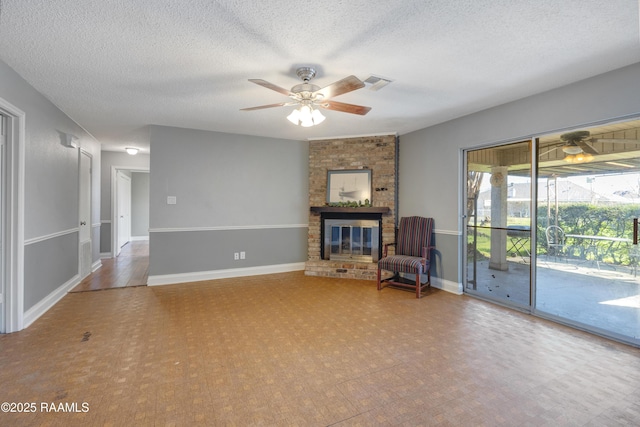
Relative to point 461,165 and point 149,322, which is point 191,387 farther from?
point 461,165

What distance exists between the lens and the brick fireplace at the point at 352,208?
5.10 meters

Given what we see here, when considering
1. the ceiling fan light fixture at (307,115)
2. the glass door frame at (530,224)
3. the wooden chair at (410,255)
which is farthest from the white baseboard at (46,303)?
the glass door frame at (530,224)

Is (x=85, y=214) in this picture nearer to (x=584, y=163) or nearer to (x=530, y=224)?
(x=530, y=224)

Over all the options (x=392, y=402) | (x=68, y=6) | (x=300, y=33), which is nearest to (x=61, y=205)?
(x=68, y=6)

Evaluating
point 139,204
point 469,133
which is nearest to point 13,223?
point 469,133

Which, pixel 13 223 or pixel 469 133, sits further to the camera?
pixel 469 133

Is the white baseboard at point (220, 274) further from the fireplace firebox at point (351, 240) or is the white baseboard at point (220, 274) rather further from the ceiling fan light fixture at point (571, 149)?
the ceiling fan light fixture at point (571, 149)

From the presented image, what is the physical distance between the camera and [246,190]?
525cm

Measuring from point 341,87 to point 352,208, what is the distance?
9.60 feet

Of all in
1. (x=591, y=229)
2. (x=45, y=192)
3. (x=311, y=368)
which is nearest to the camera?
(x=311, y=368)

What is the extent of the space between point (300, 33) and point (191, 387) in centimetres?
254

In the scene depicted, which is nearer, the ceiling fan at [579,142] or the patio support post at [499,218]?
the ceiling fan at [579,142]

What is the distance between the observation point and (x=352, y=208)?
5.18m

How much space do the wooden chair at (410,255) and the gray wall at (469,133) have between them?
0.68 feet
